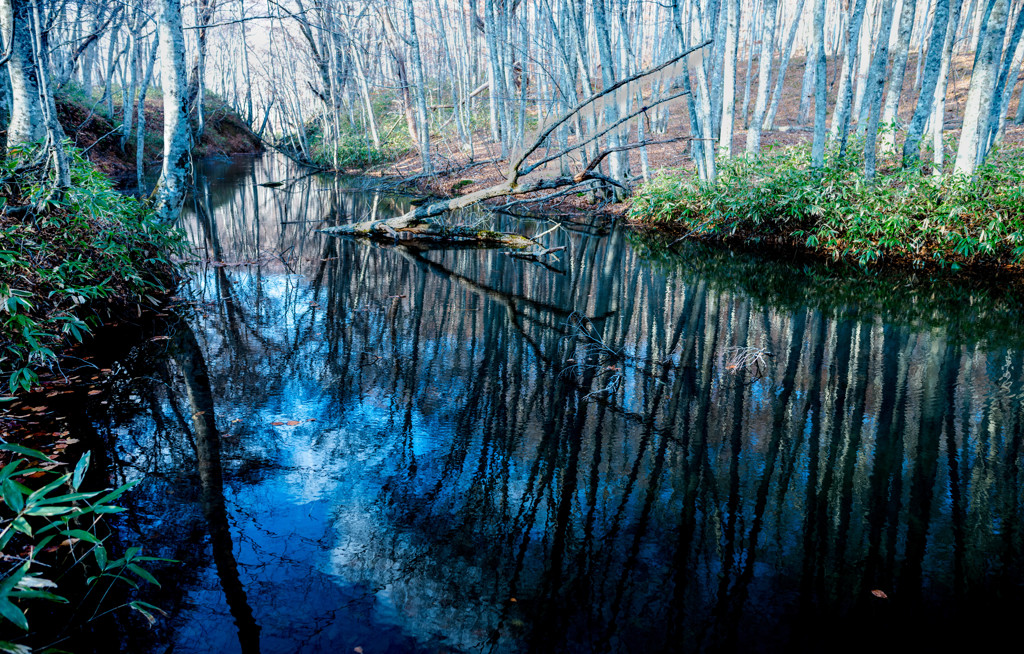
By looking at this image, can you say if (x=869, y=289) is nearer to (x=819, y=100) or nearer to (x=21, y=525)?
(x=819, y=100)

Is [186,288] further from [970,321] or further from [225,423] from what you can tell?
[970,321]

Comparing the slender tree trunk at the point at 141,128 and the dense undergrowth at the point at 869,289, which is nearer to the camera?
the dense undergrowth at the point at 869,289

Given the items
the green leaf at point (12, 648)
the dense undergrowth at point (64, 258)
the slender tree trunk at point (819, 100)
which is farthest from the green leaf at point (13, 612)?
the slender tree trunk at point (819, 100)

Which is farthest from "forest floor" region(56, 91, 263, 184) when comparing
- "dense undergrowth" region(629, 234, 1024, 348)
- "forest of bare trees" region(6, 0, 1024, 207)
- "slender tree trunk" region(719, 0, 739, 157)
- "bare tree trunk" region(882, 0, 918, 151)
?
"bare tree trunk" region(882, 0, 918, 151)

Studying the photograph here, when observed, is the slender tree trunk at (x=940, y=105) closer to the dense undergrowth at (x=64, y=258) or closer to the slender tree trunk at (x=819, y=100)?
the slender tree trunk at (x=819, y=100)

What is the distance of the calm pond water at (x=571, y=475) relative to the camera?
282cm

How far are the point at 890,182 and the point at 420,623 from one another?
37.8 feet

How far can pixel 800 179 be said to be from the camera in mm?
11422

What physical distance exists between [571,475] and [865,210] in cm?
904

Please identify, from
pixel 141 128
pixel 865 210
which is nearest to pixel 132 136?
pixel 141 128

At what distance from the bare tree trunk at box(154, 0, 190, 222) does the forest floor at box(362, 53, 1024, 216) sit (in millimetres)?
7613

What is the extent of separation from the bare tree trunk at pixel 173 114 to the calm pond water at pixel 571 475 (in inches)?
68.6

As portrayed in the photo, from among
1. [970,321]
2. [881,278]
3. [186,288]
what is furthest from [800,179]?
[186,288]

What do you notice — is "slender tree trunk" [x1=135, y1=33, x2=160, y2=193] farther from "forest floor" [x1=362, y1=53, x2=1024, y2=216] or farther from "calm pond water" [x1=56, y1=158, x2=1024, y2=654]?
"calm pond water" [x1=56, y1=158, x2=1024, y2=654]
